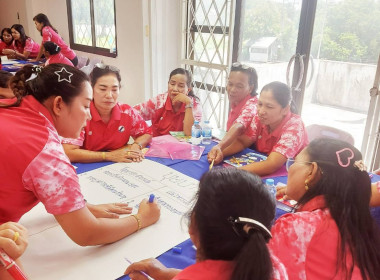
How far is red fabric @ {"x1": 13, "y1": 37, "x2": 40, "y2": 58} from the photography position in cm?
536

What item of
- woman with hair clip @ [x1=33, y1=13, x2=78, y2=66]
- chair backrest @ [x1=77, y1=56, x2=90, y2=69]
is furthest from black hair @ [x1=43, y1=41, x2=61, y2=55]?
chair backrest @ [x1=77, y1=56, x2=90, y2=69]

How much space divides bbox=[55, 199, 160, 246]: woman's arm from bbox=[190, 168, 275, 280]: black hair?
39 centimetres

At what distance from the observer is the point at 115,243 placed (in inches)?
40.4

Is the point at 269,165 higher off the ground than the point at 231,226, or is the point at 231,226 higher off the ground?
the point at 231,226

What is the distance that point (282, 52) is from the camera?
9.51 feet

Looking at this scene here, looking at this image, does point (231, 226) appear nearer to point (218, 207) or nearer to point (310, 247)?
point (218, 207)

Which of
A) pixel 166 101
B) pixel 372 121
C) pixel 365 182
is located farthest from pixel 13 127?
pixel 372 121

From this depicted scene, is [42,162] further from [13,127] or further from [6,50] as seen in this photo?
[6,50]

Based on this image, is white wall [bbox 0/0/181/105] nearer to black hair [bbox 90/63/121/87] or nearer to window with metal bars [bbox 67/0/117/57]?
window with metal bars [bbox 67/0/117/57]

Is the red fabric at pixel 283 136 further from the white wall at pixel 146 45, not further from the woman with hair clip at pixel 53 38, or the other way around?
the woman with hair clip at pixel 53 38

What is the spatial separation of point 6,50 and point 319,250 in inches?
229

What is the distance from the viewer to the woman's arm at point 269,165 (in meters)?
1.57

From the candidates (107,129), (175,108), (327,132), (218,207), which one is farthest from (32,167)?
(327,132)

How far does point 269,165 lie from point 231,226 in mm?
1026
